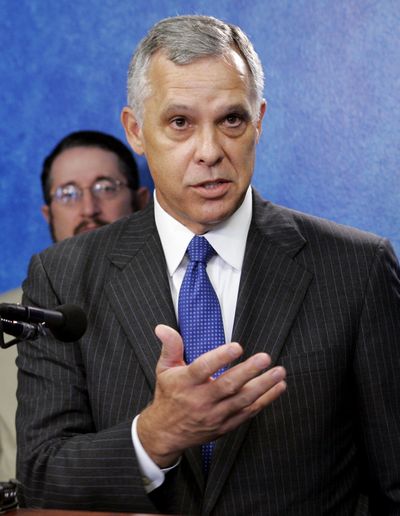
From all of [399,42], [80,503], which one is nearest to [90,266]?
[80,503]

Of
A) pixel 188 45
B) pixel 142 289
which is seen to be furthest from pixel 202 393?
pixel 188 45

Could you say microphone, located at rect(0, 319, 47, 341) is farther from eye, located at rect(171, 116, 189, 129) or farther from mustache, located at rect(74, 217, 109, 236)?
mustache, located at rect(74, 217, 109, 236)

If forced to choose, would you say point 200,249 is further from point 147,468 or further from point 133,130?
A: point 147,468

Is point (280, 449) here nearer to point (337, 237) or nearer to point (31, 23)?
point (337, 237)

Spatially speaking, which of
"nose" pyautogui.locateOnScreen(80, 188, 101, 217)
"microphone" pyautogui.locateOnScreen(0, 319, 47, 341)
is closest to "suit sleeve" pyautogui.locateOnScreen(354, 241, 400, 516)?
"microphone" pyautogui.locateOnScreen(0, 319, 47, 341)

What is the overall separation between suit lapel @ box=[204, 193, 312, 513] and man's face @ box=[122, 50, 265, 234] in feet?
0.36

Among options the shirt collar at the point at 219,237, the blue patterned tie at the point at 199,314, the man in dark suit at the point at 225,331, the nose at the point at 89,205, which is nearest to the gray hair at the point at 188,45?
the man in dark suit at the point at 225,331

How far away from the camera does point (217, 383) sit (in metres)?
1.51

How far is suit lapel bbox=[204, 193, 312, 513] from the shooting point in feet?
6.00

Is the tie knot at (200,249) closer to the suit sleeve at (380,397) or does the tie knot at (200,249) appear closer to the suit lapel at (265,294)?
the suit lapel at (265,294)

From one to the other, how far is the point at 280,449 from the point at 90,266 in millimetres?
569

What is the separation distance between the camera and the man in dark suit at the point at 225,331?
1821mm

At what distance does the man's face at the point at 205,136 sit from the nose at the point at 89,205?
1066 mm

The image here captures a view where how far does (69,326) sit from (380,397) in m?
0.75
